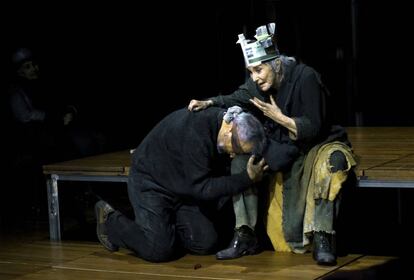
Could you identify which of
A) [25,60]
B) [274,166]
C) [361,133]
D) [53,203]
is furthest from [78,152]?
[274,166]

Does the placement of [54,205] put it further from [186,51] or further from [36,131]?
[186,51]

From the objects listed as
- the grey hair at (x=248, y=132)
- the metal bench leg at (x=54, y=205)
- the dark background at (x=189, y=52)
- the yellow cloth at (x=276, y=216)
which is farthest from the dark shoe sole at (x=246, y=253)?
the dark background at (x=189, y=52)

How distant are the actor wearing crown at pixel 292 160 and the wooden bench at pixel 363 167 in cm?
20

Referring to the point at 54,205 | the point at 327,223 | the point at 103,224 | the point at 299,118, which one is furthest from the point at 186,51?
the point at 327,223

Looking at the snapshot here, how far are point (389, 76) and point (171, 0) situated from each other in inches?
76.7

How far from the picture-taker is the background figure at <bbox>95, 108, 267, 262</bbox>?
21.0ft

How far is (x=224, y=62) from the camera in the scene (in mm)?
9727

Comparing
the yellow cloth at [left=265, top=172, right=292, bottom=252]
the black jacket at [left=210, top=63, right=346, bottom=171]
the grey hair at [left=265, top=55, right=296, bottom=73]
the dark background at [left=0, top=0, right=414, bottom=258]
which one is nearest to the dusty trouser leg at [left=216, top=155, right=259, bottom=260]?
the yellow cloth at [left=265, top=172, right=292, bottom=252]

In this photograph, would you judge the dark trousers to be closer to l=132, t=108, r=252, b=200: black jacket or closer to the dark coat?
l=132, t=108, r=252, b=200: black jacket

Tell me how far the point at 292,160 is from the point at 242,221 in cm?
44

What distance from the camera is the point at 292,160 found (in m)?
6.54

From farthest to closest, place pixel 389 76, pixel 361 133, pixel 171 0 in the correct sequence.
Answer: pixel 171 0 < pixel 389 76 < pixel 361 133

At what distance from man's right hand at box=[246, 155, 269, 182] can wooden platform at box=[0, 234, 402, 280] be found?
0.47 metres

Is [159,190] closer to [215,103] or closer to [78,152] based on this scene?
[215,103]
